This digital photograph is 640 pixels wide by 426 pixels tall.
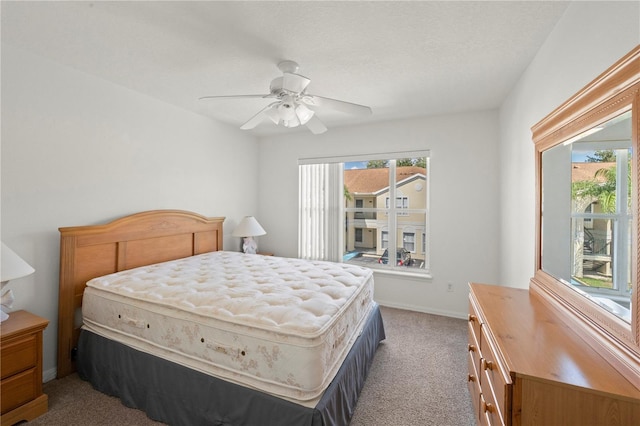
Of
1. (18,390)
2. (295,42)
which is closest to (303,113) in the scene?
(295,42)

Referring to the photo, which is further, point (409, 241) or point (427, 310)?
point (409, 241)

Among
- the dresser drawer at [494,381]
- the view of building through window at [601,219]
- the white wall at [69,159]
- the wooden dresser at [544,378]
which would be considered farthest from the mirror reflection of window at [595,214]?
the white wall at [69,159]

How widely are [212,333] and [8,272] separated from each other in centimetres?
129

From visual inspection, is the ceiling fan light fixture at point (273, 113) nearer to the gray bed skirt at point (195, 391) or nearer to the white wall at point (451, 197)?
the white wall at point (451, 197)

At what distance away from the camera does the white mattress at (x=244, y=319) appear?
1342mm

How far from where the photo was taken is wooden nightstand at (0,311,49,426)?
1.57 meters

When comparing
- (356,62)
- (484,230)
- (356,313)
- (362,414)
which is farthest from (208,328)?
(484,230)

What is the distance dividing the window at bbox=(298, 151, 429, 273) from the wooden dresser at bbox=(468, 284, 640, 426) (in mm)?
2276

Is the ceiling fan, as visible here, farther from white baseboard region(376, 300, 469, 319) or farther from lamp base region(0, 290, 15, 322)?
white baseboard region(376, 300, 469, 319)

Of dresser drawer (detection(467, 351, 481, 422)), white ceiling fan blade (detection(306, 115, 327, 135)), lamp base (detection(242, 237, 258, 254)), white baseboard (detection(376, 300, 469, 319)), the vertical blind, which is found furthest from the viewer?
the vertical blind

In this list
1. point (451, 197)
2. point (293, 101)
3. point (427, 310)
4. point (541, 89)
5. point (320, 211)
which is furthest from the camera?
point (320, 211)

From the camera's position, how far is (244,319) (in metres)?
1.49

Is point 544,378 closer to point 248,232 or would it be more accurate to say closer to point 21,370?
point 21,370

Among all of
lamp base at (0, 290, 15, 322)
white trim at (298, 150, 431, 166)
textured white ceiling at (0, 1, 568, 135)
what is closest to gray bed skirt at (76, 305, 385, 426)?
lamp base at (0, 290, 15, 322)
